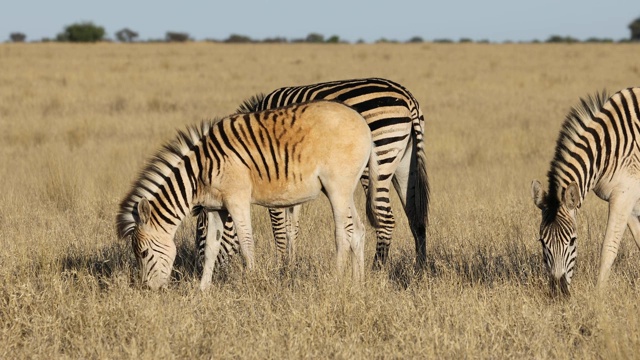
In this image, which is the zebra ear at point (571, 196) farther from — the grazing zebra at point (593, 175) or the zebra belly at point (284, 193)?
the zebra belly at point (284, 193)

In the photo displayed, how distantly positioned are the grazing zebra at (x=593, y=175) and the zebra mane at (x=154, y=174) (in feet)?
8.75

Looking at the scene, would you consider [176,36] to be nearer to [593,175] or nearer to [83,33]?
[83,33]

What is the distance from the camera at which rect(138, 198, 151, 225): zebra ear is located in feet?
20.0

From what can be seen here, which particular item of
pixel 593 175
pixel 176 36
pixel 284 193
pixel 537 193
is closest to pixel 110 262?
pixel 284 193

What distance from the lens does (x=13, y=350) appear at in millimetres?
5277

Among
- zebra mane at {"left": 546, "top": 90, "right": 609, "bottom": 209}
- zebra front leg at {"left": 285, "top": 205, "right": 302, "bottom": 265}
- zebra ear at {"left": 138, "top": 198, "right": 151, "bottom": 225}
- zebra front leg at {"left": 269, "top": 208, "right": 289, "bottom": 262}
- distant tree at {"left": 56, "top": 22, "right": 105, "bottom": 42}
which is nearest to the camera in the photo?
zebra mane at {"left": 546, "top": 90, "right": 609, "bottom": 209}

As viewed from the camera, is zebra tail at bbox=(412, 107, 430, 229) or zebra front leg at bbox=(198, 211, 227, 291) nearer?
zebra front leg at bbox=(198, 211, 227, 291)

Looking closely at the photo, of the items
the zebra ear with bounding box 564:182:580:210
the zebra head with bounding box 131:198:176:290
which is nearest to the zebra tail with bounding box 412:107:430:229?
the zebra ear with bounding box 564:182:580:210

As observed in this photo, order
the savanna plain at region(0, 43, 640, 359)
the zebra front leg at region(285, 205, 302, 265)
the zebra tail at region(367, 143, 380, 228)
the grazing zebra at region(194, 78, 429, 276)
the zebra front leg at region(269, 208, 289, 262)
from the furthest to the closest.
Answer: the zebra front leg at region(269, 208, 289, 262), the zebra front leg at region(285, 205, 302, 265), the grazing zebra at region(194, 78, 429, 276), the zebra tail at region(367, 143, 380, 228), the savanna plain at region(0, 43, 640, 359)

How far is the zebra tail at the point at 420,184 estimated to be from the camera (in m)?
7.84

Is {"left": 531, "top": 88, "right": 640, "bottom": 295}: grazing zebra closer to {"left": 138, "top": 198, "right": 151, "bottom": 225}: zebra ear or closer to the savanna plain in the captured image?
the savanna plain

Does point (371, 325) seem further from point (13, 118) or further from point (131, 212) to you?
point (13, 118)

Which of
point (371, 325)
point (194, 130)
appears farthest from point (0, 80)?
point (371, 325)

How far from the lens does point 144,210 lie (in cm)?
613
